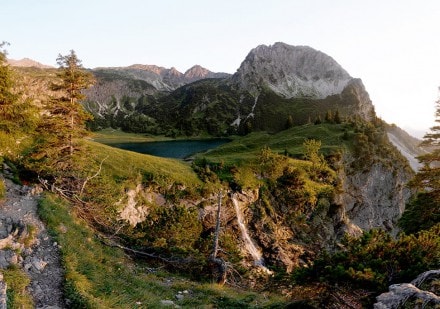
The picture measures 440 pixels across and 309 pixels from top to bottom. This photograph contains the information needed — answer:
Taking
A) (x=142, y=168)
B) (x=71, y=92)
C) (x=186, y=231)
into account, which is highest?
(x=71, y=92)

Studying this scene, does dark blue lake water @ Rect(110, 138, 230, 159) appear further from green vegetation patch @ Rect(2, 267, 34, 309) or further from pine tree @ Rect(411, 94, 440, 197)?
green vegetation patch @ Rect(2, 267, 34, 309)

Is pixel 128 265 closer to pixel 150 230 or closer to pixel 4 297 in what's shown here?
pixel 150 230

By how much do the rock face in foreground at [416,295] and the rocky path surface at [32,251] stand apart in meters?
12.0

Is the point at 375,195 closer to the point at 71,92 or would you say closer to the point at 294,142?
the point at 294,142

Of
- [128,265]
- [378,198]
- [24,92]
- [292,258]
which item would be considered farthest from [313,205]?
[24,92]

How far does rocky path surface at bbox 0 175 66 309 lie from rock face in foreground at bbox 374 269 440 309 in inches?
472

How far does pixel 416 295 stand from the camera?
31.6 feet

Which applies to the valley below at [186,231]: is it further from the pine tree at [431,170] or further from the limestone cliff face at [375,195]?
the limestone cliff face at [375,195]

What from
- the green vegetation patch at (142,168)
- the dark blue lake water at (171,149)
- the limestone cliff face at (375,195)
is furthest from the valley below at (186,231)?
the dark blue lake water at (171,149)

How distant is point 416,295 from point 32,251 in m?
16.6

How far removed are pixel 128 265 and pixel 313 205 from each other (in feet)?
170

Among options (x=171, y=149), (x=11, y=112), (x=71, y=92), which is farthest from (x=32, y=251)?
(x=171, y=149)

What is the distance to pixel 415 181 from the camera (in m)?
33.5

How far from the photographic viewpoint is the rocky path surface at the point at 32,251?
12.9 m
